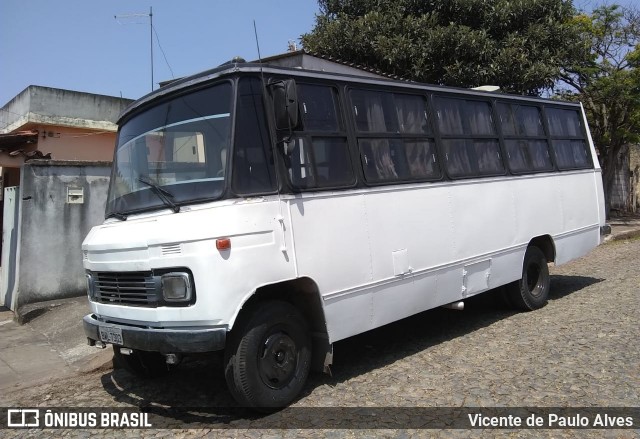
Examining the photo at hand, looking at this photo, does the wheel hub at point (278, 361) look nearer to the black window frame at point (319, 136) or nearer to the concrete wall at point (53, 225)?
the black window frame at point (319, 136)

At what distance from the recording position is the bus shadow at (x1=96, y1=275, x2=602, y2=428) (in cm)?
457

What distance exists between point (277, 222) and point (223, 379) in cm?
193

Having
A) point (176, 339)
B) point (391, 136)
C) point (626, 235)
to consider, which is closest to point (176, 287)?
point (176, 339)

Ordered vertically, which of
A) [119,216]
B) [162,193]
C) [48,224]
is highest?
[48,224]

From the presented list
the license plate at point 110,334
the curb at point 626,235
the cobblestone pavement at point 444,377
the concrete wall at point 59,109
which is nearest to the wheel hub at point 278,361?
the cobblestone pavement at point 444,377

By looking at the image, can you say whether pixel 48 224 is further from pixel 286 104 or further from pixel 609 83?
pixel 609 83

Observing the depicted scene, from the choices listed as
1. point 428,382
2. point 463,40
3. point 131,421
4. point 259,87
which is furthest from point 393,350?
point 463,40

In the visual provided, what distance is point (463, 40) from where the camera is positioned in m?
12.3

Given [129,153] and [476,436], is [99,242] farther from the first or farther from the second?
[476,436]

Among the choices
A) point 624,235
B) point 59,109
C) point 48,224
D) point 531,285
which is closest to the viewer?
point 531,285

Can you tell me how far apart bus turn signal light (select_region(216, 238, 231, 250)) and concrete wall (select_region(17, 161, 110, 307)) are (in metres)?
5.86

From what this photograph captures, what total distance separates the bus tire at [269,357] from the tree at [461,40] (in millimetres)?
9470

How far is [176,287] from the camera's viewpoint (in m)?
3.99

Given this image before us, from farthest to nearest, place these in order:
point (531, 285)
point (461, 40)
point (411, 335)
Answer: point (461, 40) → point (531, 285) → point (411, 335)
